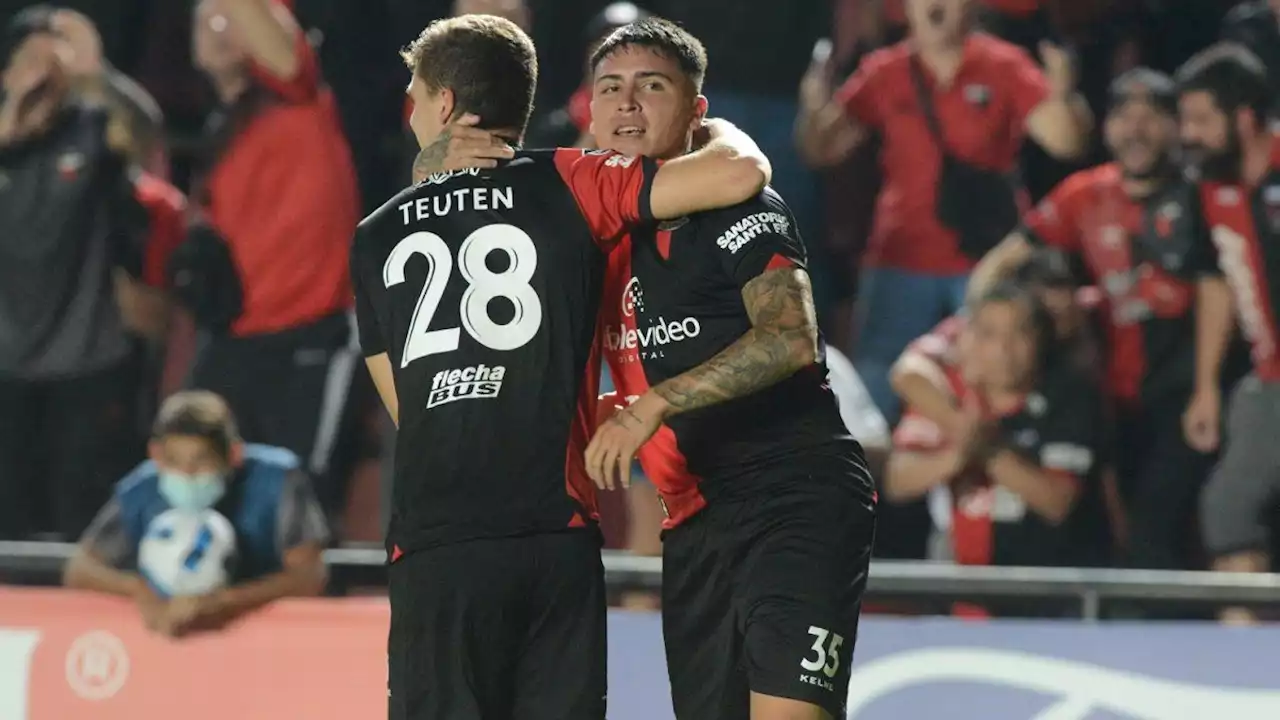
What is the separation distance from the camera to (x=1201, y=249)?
7562mm

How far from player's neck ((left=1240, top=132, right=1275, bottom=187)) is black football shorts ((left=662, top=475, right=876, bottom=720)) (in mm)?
3747

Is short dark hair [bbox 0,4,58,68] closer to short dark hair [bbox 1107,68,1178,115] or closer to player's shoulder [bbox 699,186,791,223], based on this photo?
short dark hair [bbox 1107,68,1178,115]

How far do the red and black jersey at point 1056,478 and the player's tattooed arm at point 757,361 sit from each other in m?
3.22

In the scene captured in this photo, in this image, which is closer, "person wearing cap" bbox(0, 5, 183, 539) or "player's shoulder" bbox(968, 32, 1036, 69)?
"player's shoulder" bbox(968, 32, 1036, 69)

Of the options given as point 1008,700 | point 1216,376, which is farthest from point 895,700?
point 1216,376

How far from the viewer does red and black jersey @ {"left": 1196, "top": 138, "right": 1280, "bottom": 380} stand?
24.7 ft

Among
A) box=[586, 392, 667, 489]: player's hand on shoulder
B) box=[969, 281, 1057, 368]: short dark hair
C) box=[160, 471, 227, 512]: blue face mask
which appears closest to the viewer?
box=[586, 392, 667, 489]: player's hand on shoulder

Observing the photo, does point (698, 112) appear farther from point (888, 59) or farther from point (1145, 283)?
point (888, 59)

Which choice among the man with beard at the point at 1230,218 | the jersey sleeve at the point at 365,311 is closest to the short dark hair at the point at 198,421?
the jersey sleeve at the point at 365,311

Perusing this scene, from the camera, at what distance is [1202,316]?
24.8 feet

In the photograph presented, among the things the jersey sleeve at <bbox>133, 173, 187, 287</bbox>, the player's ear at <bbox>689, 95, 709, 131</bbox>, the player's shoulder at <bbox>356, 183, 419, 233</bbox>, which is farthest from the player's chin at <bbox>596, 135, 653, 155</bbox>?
the jersey sleeve at <bbox>133, 173, 187, 287</bbox>

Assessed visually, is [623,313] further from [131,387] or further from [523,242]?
[131,387]

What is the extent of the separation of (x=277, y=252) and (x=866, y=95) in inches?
105

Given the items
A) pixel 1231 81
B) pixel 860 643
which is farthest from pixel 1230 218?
pixel 860 643
